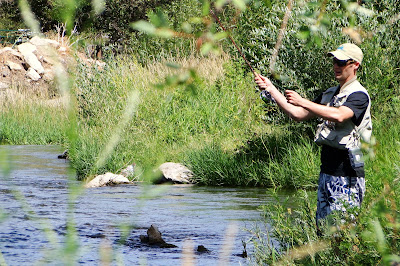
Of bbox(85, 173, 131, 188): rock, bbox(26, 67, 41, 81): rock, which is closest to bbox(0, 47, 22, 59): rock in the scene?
bbox(26, 67, 41, 81): rock

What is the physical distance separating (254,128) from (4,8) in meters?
27.6

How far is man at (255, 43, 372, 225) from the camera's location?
4992 millimetres

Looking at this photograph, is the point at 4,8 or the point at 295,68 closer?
the point at 295,68

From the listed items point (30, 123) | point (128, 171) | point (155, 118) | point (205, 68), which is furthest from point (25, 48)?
point (128, 171)

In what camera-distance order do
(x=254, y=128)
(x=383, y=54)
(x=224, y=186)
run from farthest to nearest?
(x=254, y=128) < (x=224, y=186) < (x=383, y=54)

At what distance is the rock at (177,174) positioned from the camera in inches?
510

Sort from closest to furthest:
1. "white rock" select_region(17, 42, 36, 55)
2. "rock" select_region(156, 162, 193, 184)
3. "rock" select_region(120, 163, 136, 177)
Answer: "rock" select_region(156, 162, 193, 184), "rock" select_region(120, 163, 136, 177), "white rock" select_region(17, 42, 36, 55)

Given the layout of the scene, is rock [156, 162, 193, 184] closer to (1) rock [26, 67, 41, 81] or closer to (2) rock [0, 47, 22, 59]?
(1) rock [26, 67, 41, 81]

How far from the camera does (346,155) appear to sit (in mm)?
5148

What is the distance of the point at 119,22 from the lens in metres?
34.1

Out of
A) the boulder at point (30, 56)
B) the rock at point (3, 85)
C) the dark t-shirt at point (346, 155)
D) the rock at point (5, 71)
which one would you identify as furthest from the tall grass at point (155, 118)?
the boulder at point (30, 56)

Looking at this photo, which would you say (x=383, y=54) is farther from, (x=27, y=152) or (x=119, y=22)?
(x=119, y=22)

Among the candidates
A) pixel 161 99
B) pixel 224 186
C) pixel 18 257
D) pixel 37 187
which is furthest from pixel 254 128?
pixel 18 257

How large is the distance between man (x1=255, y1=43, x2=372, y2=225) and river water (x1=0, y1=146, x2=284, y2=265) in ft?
2.42
